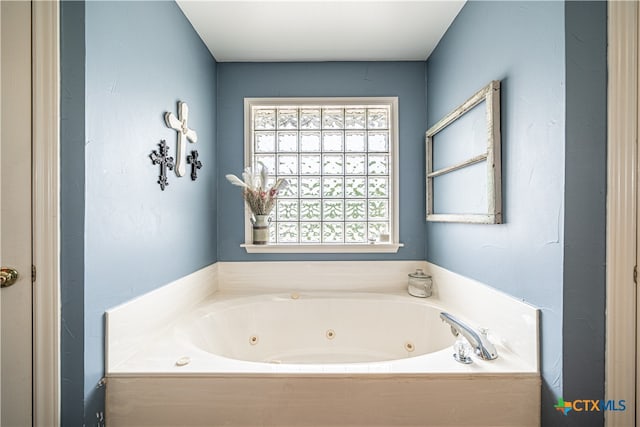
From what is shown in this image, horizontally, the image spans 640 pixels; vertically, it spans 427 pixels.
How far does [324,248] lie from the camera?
207 centimetres

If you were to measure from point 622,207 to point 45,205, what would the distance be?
1.81 meters

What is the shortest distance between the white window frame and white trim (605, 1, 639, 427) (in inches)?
47.7

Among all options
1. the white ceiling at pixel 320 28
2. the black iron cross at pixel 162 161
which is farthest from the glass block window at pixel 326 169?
the black iron cross at pixel 162 161

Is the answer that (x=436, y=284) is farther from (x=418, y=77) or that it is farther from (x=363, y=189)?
(x=418, y=77)

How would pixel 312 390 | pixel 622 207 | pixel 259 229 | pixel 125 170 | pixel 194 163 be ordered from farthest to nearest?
pixel 259 229 → pixel 194 163 → pixel 125 170 → pixel 312 390 → pixel 622 207

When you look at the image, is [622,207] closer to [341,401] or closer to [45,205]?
[341,401]

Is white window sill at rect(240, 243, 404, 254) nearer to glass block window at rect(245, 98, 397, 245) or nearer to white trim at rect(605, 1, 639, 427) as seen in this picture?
glass block window at rect(245, 98, 397, 245)

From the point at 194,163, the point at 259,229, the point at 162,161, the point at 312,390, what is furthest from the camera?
the point at 259,229

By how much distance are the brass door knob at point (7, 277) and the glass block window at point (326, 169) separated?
1.43 m

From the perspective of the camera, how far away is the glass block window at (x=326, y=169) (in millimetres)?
2199

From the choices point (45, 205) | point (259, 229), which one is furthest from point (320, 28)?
point (45, 205)

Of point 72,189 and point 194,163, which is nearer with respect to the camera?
point 72,189

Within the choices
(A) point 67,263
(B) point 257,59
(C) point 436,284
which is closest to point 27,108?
(A) point 67,263

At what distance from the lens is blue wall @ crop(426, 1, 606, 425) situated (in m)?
0.90
